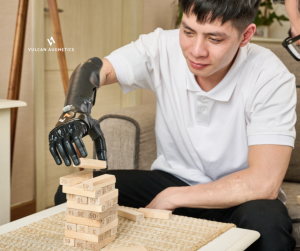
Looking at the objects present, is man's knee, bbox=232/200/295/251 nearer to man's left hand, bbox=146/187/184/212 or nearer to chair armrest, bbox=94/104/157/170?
man's left hand, bbox=146/187/184/212

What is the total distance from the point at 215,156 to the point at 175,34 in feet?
1.57

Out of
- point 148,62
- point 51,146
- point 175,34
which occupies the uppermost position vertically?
point 175,34

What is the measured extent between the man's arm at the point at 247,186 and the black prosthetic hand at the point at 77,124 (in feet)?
1.04

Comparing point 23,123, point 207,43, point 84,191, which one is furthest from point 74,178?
point 23,123

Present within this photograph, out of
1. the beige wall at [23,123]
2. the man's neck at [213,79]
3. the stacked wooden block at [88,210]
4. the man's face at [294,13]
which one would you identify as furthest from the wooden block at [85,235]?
the beige wall at [23,123]

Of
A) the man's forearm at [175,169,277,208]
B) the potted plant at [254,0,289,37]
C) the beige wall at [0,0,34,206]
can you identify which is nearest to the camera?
the man's forearm at [175,169,277,208]

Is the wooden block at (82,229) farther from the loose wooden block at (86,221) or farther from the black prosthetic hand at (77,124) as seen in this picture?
the black prosthetic hand at (77,124)

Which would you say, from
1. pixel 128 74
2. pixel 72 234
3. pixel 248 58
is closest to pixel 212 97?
pixel 248 58

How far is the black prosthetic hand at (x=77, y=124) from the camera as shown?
0.84 meters

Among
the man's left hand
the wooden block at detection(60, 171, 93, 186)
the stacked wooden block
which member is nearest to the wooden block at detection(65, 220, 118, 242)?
the stacked wooden block

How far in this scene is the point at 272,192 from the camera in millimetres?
1070

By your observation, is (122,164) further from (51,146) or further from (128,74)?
(51,146)

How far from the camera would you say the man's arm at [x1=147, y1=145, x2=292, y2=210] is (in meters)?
1.05

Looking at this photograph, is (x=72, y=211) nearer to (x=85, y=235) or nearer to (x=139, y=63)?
(x=85, y=235)
